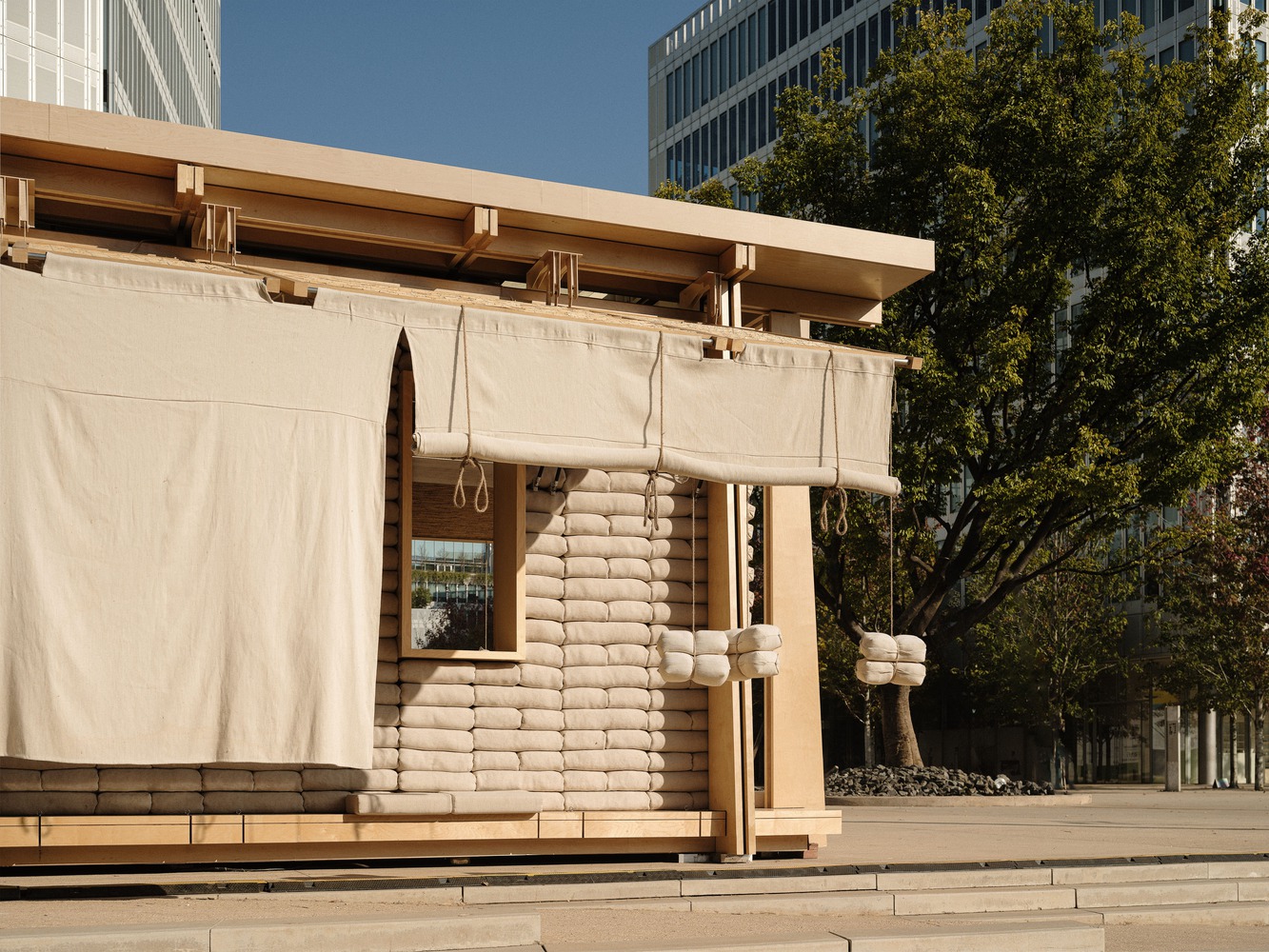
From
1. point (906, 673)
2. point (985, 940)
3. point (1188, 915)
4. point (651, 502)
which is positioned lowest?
point (1188, 915)

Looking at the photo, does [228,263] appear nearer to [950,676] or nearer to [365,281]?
[365,281]

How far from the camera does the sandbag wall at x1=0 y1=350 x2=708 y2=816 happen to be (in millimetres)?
Answer: 9719

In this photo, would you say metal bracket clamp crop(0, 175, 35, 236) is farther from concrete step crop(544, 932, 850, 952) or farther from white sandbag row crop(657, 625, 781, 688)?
concrete step crop(544, 932, 850, 952)

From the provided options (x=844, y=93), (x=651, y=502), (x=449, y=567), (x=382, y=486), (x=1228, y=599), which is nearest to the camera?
(x=382, y=486)

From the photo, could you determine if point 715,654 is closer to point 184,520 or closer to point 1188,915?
point 1188,915

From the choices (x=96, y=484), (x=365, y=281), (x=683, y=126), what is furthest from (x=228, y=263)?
(x=683, y=126)

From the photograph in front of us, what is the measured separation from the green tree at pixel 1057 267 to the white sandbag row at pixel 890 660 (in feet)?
38.7

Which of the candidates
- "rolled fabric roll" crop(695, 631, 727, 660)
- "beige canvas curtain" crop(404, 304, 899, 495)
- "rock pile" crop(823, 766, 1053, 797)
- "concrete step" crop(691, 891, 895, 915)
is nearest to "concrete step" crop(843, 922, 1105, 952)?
"concrete step" crop(691, 891, 895, 915)

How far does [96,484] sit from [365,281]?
2.28 metres

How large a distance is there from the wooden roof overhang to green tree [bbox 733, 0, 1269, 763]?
10.8 m

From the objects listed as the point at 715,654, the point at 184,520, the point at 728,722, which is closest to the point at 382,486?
the point at 184,520

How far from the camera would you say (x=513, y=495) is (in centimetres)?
1033

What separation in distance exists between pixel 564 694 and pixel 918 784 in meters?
14.8

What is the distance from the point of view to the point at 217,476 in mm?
8633
